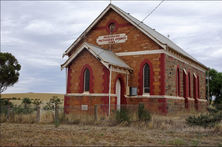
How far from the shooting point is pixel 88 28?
25.1 m

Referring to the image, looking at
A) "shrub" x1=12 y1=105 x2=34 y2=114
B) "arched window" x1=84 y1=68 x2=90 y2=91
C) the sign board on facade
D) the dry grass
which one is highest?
the sign board on facade

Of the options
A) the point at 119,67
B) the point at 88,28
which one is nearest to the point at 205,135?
the point at 119,67

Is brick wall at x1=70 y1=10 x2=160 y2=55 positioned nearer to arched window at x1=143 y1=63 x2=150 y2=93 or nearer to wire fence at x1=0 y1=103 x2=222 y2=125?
arched window at x1=143 y1=63 x2=150 y2=93

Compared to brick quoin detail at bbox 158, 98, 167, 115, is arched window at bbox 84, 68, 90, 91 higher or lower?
higher

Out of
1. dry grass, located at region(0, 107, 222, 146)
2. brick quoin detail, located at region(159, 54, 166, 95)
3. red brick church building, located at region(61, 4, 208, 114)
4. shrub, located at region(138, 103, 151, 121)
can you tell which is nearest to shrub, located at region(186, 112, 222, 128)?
dry grass, located at region(0, 107, 222, 146)

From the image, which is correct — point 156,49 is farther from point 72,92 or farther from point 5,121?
point 5,121

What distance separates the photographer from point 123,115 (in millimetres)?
15039

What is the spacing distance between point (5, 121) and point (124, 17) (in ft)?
44.1

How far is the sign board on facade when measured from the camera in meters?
23.8

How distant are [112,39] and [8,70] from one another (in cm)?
2874

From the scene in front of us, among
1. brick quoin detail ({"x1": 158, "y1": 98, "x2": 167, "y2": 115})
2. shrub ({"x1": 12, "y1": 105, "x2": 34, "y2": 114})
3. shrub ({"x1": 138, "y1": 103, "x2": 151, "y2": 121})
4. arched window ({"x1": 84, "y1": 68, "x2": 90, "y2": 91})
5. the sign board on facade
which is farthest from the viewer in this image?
the sign board on facade

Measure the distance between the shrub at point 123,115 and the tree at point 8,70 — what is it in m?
34.9

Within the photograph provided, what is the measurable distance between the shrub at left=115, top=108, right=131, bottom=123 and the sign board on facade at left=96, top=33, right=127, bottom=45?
32.5 feet

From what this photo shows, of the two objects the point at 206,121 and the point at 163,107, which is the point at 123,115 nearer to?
the point at 206,121
